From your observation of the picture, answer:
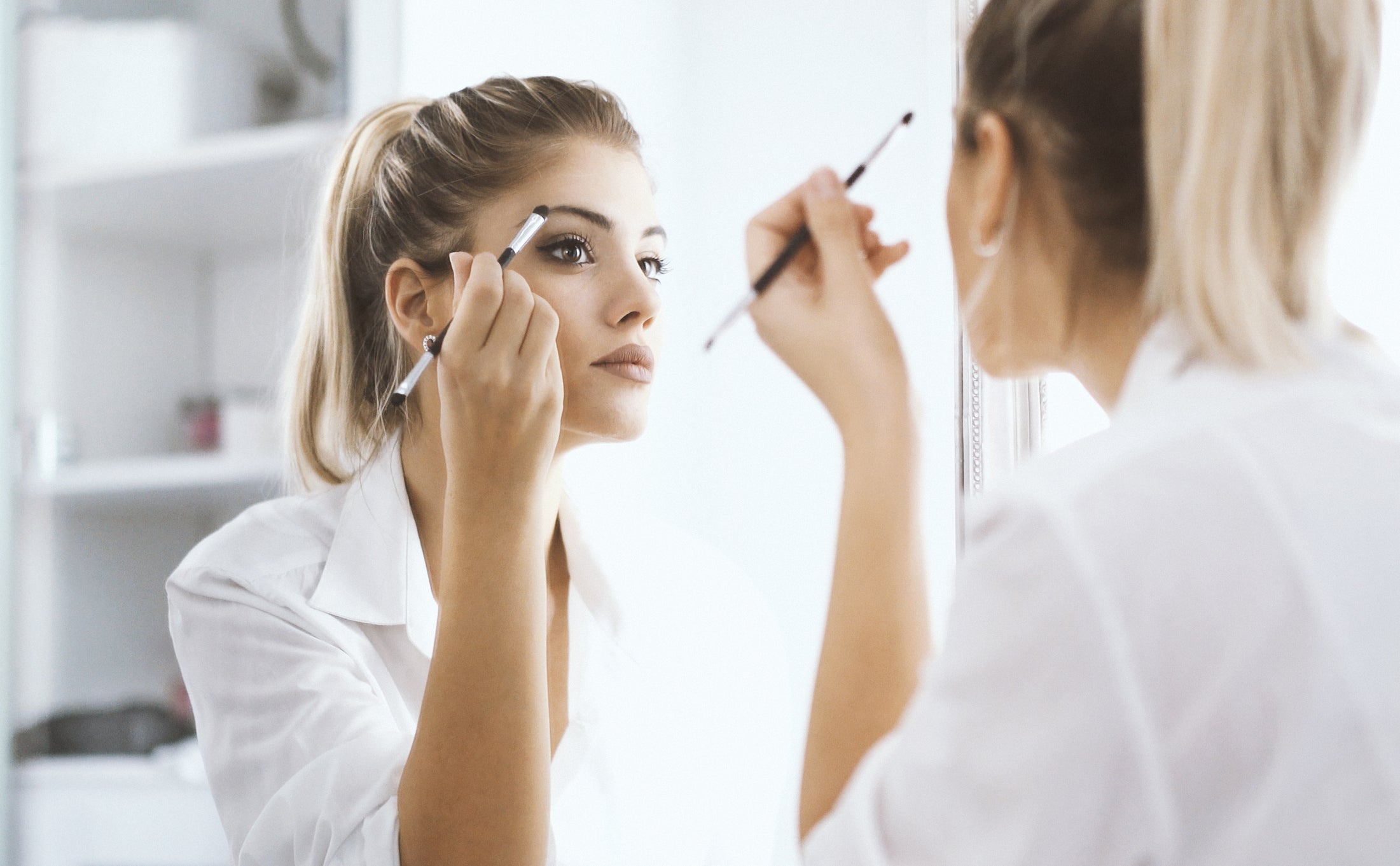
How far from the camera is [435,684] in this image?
733 millimetres

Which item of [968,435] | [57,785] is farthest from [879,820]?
[57,785]

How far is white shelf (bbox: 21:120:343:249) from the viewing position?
1.32 metres

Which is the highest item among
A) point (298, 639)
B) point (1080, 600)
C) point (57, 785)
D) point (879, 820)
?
point (1080, 600)

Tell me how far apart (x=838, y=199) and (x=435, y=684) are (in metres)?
0.41

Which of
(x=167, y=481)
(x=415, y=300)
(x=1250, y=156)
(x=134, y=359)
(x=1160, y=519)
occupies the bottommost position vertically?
(x=167, y=481)

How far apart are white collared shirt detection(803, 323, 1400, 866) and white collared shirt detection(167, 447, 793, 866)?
48 centimetres

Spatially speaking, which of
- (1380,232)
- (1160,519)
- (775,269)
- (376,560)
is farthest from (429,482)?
(1380,232)

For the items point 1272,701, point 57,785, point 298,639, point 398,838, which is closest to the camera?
point 1272,701

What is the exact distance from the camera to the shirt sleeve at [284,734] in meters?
0.73

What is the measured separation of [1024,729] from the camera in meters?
0.39

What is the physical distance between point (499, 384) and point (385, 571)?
9.8 inches

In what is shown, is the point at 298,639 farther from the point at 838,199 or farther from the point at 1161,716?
the point at 1161,716

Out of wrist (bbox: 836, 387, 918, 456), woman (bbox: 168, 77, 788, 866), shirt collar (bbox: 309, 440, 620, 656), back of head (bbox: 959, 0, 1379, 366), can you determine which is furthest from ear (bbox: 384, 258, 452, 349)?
back of head (bbox: 959, 0, 1379, 366)

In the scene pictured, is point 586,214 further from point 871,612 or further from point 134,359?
point 134,359
